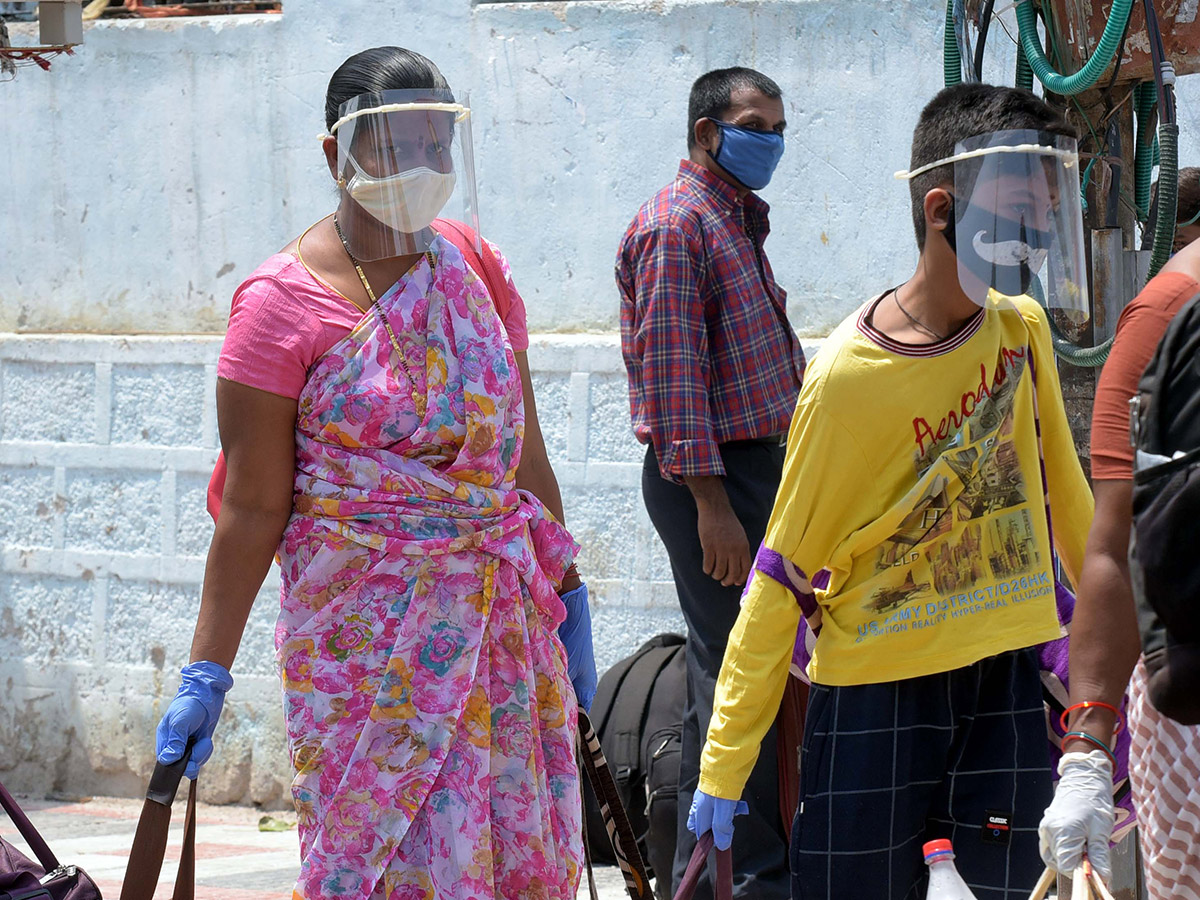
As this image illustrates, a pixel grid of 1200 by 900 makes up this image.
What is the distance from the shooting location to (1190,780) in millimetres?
2037

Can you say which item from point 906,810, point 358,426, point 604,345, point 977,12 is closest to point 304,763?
point 358,426

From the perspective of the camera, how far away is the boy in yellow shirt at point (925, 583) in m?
2.51

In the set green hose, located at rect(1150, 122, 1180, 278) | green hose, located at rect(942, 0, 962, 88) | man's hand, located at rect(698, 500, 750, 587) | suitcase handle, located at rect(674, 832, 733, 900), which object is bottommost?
suitcase handle, located at rect(674, 832, 733, 900)

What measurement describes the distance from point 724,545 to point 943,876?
171 cm

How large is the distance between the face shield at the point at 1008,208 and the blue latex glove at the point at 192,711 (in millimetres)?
1423

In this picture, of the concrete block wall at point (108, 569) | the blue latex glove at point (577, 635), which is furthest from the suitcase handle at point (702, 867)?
the concrete block wall at point (108, 569)

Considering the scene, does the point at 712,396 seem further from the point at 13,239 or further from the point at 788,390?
the point at 13,239

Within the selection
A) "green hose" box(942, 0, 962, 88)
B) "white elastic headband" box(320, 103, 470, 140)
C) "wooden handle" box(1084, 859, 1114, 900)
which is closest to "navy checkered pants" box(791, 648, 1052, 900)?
"wooden handle" box(1084, 859, 1114, 900)

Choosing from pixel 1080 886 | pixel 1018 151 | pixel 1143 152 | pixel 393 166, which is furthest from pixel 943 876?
pixel 1143 152

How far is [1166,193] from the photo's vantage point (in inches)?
122

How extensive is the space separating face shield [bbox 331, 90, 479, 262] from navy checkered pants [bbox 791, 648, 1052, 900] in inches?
42.8

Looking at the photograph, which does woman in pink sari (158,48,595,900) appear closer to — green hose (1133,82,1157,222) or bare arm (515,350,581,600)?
bare arm (515,350,581,600)

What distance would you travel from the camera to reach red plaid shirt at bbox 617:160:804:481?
3877mm

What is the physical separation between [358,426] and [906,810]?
3.63 feet
